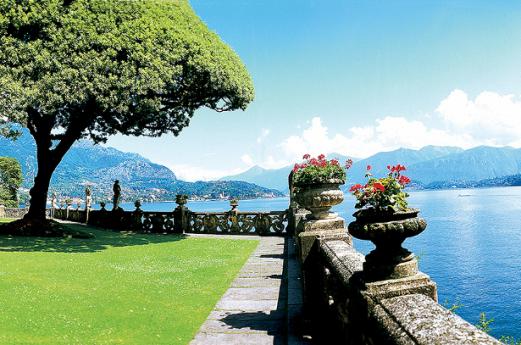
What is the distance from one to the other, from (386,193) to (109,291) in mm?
7249

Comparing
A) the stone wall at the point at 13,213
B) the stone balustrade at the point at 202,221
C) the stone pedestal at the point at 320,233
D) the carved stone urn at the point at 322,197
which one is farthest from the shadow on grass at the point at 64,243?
the stone wall at the point at 13,213

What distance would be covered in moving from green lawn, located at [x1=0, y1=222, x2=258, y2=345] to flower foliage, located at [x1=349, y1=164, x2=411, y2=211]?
377cm

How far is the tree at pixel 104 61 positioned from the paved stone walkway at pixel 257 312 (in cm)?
1000

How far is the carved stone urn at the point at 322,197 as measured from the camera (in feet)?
22.6

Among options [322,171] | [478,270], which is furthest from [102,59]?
[478,270]

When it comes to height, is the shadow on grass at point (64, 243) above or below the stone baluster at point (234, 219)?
below

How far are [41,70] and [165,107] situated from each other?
598 cm

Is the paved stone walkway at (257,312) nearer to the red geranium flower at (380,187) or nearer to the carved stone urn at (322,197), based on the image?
the carved stone urn at (322,197)

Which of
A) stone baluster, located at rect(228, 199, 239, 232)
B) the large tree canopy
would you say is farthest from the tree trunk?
stone baluster, located at rect(228, 199, 239, 232)

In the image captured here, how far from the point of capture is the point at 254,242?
17.5 meters

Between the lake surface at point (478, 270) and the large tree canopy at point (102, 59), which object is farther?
the lake surface at point (478, 270)

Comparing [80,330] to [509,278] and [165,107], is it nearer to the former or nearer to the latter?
[165,107]

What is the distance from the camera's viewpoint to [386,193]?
10.3 ft

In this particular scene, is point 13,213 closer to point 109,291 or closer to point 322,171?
point 109,291
